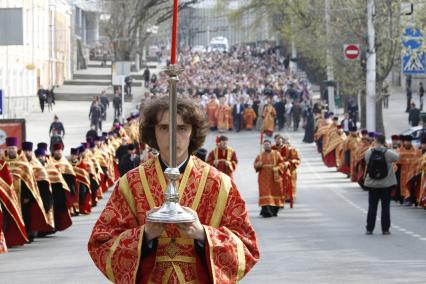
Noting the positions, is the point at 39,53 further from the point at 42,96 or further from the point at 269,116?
the point at 269,116

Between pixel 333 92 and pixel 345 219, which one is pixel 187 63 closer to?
pixel 333 92

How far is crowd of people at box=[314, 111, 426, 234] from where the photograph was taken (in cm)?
2173

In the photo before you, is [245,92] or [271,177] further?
[245,92]

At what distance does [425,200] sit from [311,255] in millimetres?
10061

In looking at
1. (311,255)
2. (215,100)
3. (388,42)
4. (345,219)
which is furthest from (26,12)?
(311,255)

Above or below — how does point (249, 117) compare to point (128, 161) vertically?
below

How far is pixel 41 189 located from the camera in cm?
2259

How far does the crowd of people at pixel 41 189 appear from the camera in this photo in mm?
20531

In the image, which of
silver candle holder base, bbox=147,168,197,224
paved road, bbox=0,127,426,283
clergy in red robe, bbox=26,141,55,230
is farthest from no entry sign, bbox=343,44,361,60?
silver candle holder base, bbox=147,168,197,224

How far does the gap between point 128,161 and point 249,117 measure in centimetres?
3091

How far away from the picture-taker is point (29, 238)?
875 inches

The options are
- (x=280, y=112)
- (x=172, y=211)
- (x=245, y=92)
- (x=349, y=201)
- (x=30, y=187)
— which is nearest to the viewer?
(x=172, y=211)

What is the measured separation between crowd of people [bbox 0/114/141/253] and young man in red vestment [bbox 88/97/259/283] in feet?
41.5

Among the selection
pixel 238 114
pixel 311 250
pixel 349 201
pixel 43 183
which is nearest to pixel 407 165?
pixel 349 201
